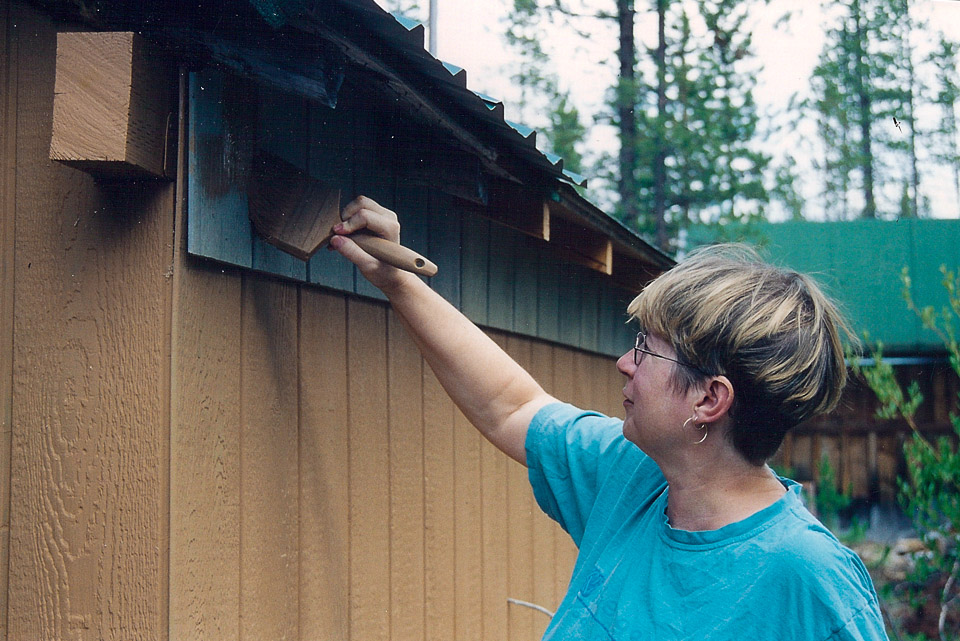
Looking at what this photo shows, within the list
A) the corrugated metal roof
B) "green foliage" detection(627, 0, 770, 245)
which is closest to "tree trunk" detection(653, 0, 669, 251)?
"green foliage" detection(627, 0, 770, 245)

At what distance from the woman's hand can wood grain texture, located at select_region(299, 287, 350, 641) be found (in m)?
0.25

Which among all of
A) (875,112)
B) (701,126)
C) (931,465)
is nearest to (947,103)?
(875,112)

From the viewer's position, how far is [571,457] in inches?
79.0

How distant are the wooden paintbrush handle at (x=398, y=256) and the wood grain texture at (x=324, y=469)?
32 centimetres

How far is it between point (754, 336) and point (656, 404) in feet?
0.74

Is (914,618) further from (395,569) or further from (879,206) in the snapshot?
(879,206)

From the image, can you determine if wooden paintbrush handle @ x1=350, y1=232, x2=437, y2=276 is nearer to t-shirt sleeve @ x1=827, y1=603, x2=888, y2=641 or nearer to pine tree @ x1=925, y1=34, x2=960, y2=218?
t-shirt sleeve @ x1=827, y1=603, x2=888, y2=641

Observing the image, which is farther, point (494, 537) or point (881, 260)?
point (881, 260)

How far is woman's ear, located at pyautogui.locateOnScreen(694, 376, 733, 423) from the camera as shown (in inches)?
67.2

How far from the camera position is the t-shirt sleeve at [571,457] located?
78.3 inches

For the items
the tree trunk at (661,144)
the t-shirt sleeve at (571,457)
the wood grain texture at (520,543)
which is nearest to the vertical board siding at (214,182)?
the t-shirt sleeve at (571,457)

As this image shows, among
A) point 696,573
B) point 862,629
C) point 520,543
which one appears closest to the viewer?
point 862,629

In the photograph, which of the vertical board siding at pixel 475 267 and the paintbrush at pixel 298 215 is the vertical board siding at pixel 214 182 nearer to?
the paintbrush at pixel 298 215

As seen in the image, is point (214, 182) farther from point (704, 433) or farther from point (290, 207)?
point (704, 433)
